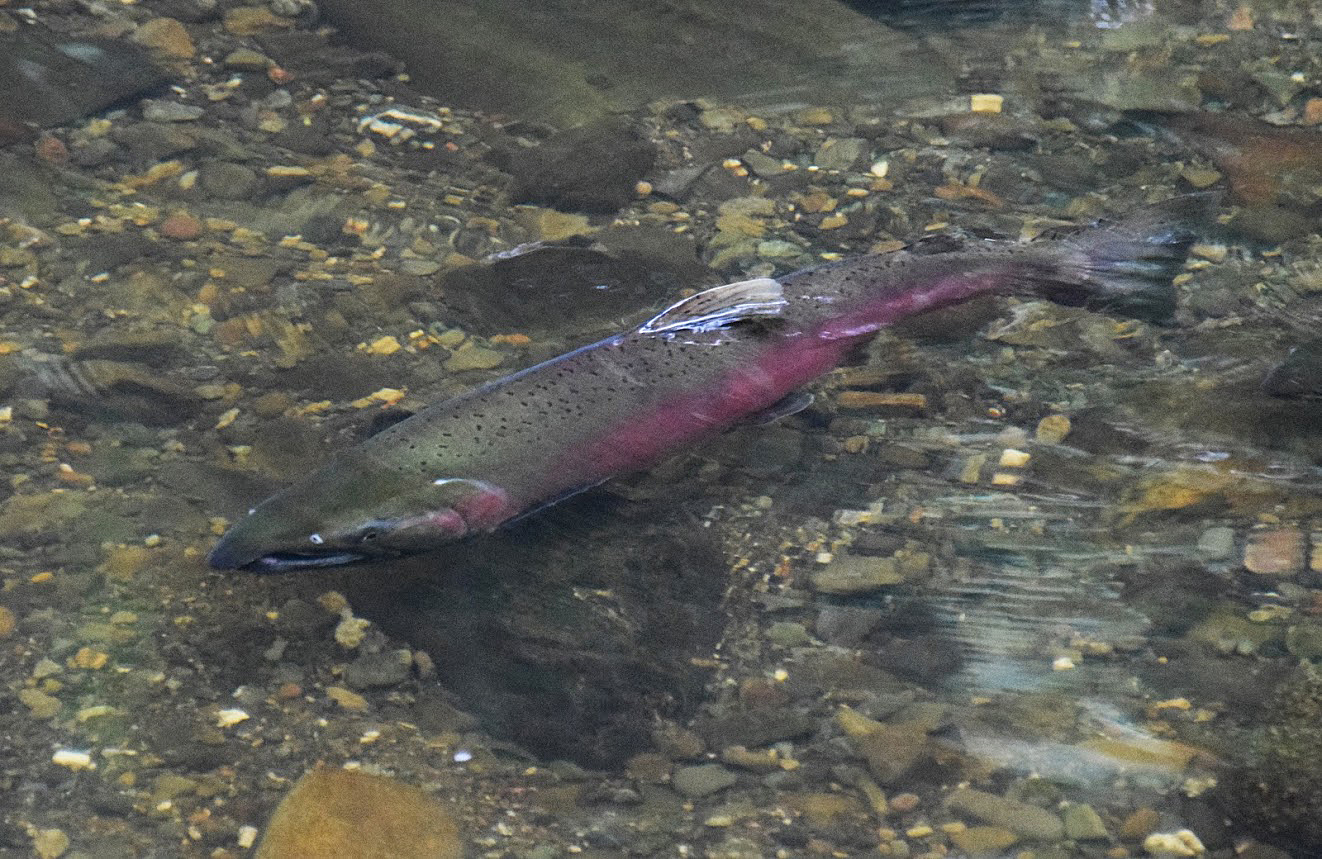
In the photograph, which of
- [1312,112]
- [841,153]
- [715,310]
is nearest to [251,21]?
[841,153]

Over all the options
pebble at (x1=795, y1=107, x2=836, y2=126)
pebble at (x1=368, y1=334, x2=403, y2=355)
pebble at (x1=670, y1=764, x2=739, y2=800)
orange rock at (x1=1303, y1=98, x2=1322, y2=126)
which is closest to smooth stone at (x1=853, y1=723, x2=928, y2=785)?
pebble at (x1=670, y1=764, x2=739, y2=800)

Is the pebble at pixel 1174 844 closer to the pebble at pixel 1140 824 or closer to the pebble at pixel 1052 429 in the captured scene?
the pebble at pixel 1140 824

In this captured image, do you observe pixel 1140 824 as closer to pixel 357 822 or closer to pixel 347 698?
pixel 357 822

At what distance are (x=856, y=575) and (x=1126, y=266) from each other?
60.8 inches

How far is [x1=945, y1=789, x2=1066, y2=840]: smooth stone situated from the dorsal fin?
5.02 feet

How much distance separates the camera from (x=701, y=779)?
2.99 metres

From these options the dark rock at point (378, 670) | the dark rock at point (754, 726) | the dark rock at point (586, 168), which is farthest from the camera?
the dark rock at point (586, 168)

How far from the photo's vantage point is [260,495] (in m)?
3.63

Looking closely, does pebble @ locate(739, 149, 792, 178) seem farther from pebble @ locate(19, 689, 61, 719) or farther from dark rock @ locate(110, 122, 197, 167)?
pebble @ locate(19, 689, 61, 719)

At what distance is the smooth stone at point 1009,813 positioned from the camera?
9.34 ft

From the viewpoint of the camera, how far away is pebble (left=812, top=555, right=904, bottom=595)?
3.42 m

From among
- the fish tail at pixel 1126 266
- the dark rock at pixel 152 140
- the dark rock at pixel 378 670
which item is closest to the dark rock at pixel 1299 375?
the fish tail at pixel 1126 266

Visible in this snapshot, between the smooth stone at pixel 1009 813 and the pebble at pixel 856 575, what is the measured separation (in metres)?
0.64

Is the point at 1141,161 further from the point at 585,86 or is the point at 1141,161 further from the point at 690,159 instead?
the point at 585,86
